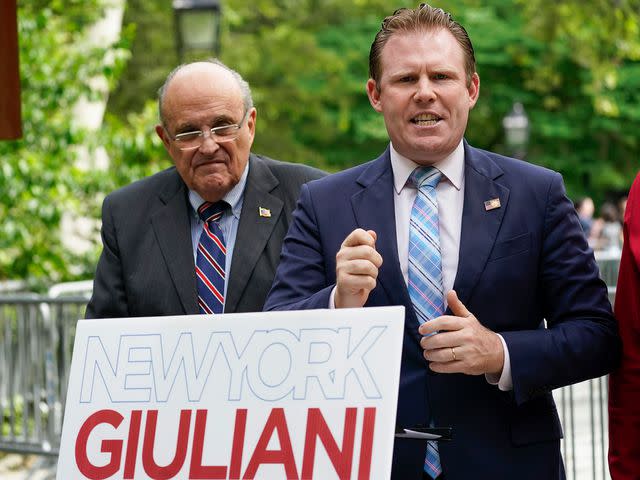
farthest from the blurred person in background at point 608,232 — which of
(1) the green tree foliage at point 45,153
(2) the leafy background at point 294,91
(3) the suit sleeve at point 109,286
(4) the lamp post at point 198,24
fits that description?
(3) the suit sleeve at point 109,286

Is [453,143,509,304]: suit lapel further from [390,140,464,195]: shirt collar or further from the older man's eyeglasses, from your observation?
the older man's eyeglasses

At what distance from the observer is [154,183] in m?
5.32

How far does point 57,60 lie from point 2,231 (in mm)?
1694

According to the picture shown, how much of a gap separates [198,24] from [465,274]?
1100 centimetres

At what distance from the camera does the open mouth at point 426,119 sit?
3.84 metres

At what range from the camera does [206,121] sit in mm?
5012

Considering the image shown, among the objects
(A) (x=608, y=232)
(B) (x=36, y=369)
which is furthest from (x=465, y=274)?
(A) (x=608, y=232)

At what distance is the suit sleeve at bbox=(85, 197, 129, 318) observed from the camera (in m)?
5.01

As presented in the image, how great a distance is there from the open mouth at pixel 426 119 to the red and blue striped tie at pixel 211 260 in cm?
135

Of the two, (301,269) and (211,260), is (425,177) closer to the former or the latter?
(301,269)

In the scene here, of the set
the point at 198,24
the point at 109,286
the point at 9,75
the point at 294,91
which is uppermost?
the point at 198,24

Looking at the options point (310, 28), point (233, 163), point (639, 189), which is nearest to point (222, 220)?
point (233, 163)

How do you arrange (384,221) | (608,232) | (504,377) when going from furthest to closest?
(608,232), (384,221), (504,377)

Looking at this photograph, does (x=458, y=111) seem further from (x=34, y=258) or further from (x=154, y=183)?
(x=34, y=258)
